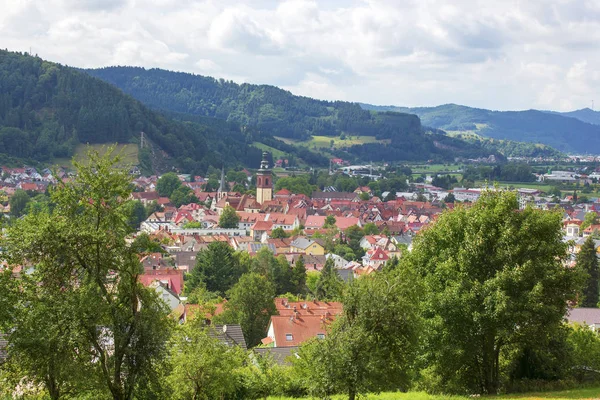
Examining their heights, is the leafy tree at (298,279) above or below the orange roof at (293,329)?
below

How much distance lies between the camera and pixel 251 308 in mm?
41281

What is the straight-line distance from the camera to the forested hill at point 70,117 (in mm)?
172875

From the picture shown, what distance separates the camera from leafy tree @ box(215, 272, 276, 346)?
4056cm

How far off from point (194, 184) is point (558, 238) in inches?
5749

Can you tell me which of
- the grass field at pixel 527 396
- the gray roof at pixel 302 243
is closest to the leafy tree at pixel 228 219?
the gray roof at pixel 302 243

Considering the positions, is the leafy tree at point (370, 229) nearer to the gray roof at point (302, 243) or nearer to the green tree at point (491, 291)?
the gray roof at point (302, 243)

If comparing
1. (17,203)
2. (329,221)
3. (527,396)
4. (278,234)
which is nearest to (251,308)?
(527,396)

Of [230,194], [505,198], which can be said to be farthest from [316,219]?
[505,198]

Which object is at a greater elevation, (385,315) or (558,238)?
(558,238)

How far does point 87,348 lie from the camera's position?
624 inches

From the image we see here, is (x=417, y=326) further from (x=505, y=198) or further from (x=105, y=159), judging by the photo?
(x=105, y=159)

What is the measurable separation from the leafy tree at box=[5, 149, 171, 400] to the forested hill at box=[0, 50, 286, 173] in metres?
159

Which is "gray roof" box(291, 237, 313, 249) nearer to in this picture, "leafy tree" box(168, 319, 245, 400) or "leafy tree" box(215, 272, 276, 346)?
"leafy tree" box(215, 272, 276, 346)

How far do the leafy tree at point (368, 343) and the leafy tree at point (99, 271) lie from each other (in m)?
3.54
